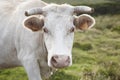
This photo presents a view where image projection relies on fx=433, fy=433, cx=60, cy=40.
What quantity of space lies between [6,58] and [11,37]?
0.54 metres

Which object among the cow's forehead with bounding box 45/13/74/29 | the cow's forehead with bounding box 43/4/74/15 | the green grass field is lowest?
the green grass field

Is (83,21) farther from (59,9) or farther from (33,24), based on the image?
(33,24)

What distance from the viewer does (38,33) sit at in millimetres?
9172

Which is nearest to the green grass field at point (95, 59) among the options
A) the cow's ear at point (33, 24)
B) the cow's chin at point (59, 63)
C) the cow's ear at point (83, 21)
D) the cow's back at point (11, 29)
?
the cow's back at point (11, 29)

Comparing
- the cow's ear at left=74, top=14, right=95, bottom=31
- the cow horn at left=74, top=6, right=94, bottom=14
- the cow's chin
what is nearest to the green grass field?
the cow's ear at left=74, top=14, right=95, bottom=31

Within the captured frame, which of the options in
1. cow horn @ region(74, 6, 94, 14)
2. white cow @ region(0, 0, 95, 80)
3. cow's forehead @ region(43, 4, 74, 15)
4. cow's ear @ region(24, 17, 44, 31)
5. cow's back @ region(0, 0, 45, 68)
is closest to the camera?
white cow @ region(0, 0, 95, 80)

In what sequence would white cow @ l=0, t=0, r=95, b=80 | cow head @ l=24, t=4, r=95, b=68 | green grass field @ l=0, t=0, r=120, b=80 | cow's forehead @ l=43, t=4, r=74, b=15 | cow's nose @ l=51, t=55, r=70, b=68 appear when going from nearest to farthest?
cow's nose @ l=51, t=55, r=70, b=68, cow head @ l=24, t=4, r=95, b=68, white cow @ l=0, t=0, r=95, b=80, cow's forehead @ l=43, t=4, r=74, b=15, green grass field @ l=0, t=0, r=120, b=80

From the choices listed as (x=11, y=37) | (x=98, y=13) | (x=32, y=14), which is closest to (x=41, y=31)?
(x=32, y=14)

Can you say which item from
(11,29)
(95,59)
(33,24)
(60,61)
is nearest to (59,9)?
(33,24)

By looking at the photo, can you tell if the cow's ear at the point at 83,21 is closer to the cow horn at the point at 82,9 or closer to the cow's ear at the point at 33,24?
the cow horn at the point at 82,9

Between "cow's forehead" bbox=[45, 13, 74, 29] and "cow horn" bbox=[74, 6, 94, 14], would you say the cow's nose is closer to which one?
"cow's forehead" bbox=[45, 13, 74, 29]

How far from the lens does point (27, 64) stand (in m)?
9.32

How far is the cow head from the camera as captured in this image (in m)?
7.99

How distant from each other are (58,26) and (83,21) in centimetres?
93
